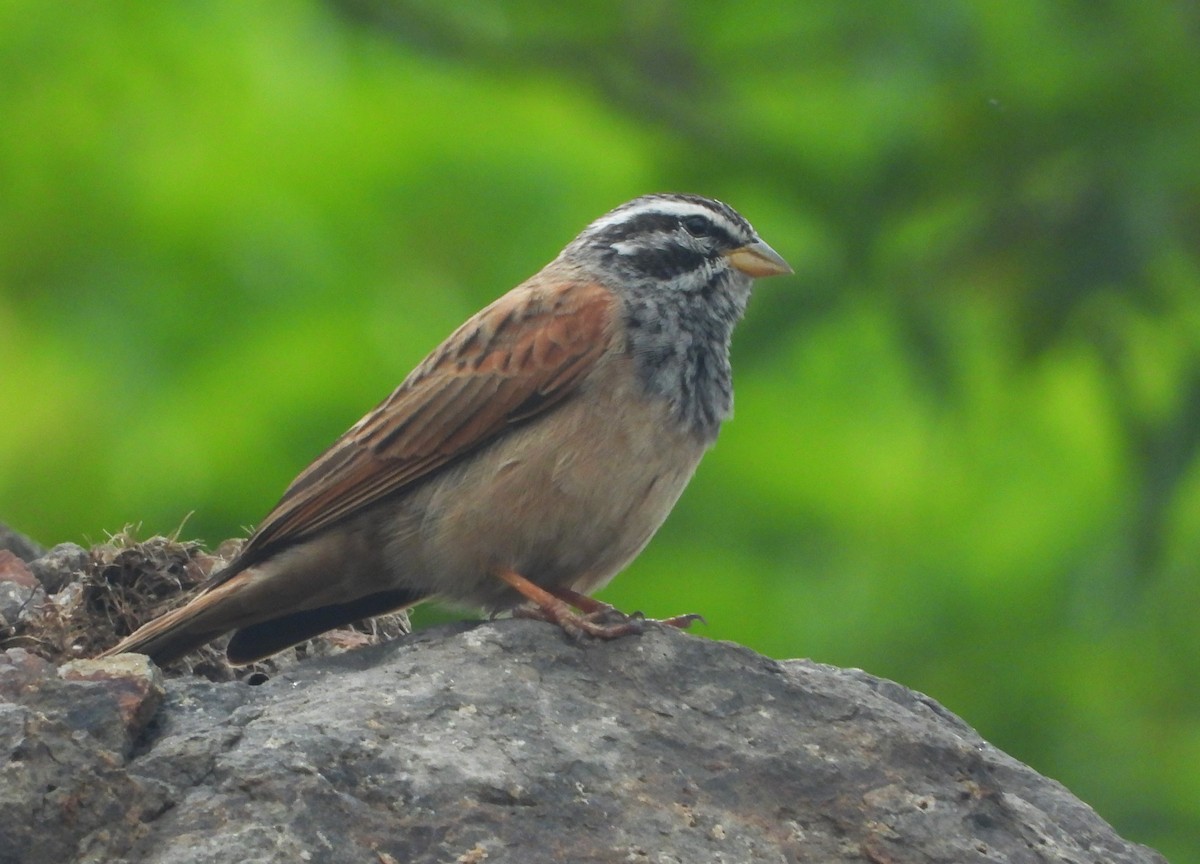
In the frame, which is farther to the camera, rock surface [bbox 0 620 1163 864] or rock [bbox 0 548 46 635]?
rock [bbox 0 548 46 635]

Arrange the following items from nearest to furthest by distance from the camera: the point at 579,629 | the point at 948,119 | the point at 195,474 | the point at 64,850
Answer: the point at 64,850 → the point at 579,629 → the point at 195,474 → the point at 948,119

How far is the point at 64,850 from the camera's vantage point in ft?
14.9

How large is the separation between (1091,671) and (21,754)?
24.0ft

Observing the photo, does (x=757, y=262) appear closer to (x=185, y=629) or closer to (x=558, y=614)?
(x=558, y=614)

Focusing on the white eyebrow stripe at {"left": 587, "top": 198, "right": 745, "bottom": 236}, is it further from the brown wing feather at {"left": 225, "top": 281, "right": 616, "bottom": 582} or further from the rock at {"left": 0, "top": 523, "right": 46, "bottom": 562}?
the rock at {"left": 0, "top": 523, "right": 46, "bottom": 562}

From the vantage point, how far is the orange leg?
574 centimetres

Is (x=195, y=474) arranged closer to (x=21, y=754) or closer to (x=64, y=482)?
(x=64, y=482)

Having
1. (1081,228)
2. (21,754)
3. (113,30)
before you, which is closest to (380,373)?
(113,30)

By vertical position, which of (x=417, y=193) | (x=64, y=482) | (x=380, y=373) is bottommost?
(x=64, y=482)

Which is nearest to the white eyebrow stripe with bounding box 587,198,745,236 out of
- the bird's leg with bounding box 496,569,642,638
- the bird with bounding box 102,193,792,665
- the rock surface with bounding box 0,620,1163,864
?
the bird with bounding box 102,193,792,665

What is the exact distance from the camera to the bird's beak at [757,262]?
754cm

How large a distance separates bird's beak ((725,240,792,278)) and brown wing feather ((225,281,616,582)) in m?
0.67

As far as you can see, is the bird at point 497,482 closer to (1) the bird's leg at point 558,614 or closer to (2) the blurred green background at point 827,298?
(1) the bird's leg at point 558,614

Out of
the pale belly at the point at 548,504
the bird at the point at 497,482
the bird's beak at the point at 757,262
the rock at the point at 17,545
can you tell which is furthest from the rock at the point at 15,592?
the bird's beak at the point at 757,262
